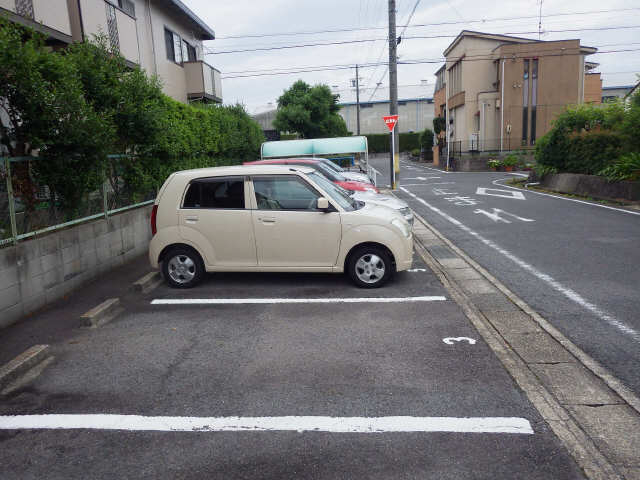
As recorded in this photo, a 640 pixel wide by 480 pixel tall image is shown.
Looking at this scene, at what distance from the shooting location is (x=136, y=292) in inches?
278

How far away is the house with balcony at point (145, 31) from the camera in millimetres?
10320

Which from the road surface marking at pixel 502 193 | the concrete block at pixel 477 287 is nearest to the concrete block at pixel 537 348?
the concrete block at pixel 477 287

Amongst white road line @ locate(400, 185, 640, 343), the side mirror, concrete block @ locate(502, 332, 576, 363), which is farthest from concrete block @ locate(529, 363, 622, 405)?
the side mirror

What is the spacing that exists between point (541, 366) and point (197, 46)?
21321mm

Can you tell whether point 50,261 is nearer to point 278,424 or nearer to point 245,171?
point 245,171

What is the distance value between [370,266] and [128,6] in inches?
511

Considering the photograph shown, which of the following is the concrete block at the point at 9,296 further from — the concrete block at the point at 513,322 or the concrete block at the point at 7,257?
the concrete block at the point at 513,322

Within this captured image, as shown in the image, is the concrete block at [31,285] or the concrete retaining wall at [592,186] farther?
the concrete retaining wall at [592,186]

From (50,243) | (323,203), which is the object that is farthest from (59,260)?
(323,203)

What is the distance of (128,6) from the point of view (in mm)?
15320

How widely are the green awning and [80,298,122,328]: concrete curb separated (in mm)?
13907

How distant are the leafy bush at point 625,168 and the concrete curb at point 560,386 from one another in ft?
32.4

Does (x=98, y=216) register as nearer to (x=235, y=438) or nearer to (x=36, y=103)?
(x=36, y=103)

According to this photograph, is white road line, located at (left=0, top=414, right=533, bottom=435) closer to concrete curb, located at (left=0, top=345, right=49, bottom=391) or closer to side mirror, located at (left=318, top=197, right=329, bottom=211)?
concrete curb, located at (left=0, top=345, right=49, bottom=391)
